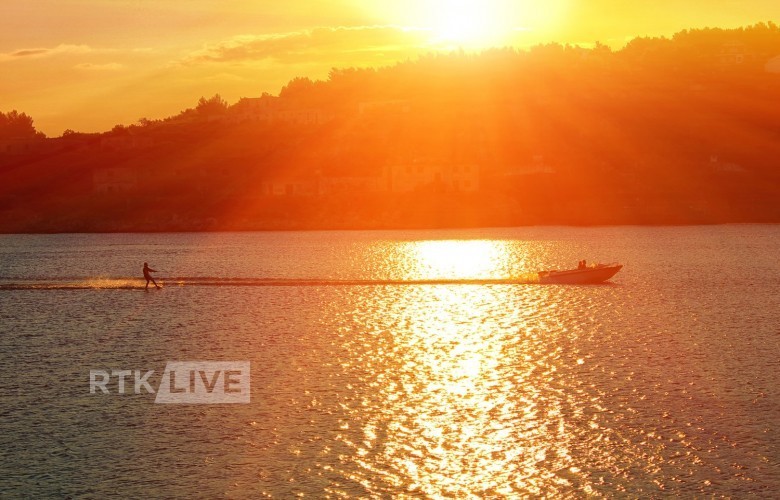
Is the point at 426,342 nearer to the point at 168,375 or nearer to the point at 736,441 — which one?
the point at 168,375

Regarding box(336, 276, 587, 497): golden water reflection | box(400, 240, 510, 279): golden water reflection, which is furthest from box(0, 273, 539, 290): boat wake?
box(336, 276, 587, 497): golden water reflection

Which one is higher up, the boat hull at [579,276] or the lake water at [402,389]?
the boat hull at [579,276]

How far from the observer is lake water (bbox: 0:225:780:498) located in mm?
27891

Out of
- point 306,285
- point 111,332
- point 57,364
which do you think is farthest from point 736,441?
point 306,285

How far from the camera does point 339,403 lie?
3722cm

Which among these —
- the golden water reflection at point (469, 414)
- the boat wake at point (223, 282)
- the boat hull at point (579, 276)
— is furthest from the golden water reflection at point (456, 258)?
the golden water reflection at point (469, 414)

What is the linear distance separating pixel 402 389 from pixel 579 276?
157 ft

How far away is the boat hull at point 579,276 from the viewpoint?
84312mm

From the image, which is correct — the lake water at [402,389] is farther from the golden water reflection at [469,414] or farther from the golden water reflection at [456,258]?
the golden water reflection at [456,258]

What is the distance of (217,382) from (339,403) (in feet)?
27.3

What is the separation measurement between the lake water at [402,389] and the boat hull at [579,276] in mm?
1293

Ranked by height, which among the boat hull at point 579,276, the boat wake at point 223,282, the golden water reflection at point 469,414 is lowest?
the golden water reflection at point 469,414

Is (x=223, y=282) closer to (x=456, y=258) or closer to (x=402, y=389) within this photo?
(x=456, y=258)

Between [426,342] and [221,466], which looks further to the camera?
[426,342]
